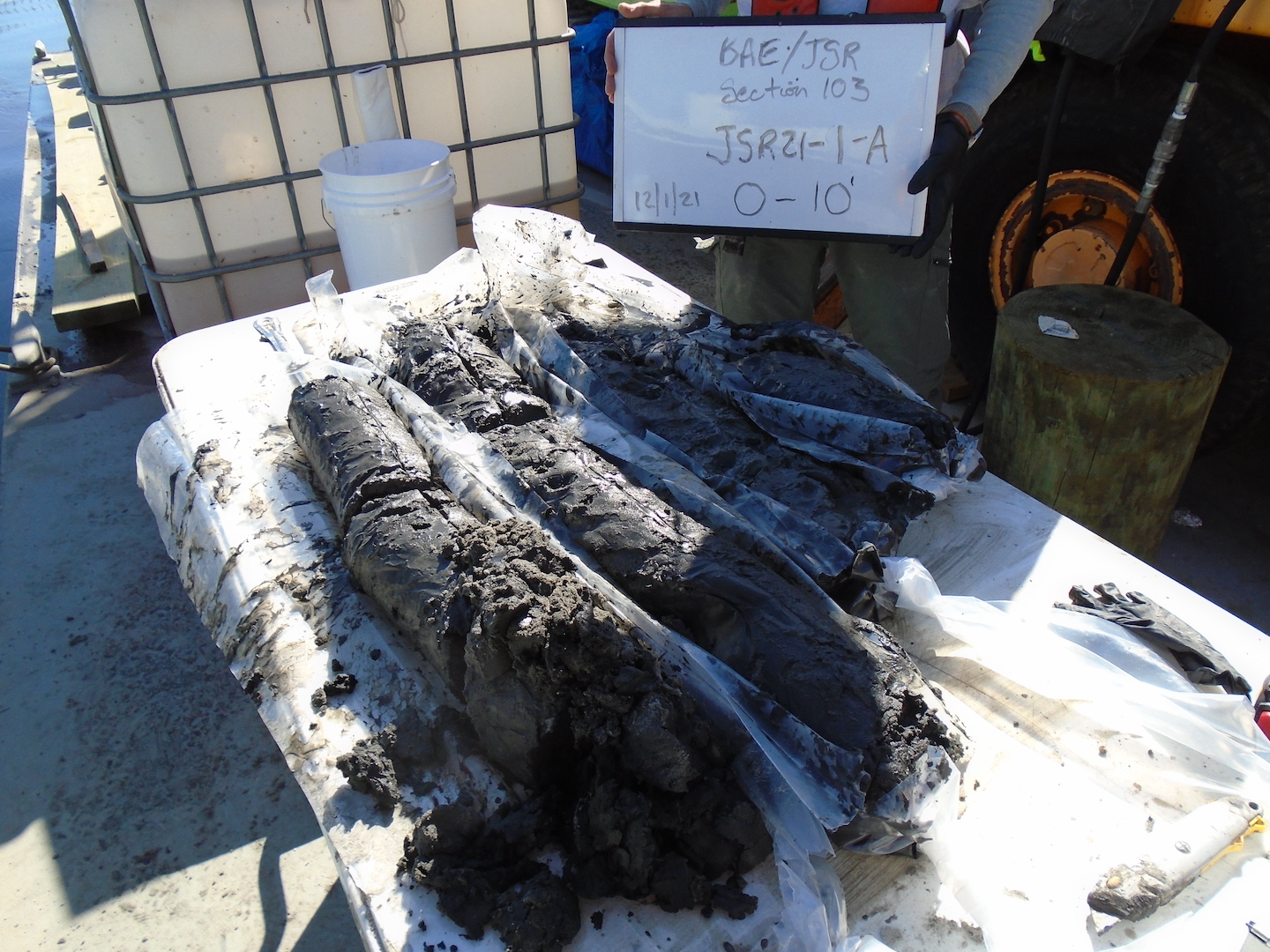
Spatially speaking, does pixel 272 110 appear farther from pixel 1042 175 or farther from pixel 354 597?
pixel 1042 175

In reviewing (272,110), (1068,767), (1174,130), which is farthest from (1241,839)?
(272,110)

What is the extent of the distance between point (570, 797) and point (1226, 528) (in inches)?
93.7

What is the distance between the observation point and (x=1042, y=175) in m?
2.21

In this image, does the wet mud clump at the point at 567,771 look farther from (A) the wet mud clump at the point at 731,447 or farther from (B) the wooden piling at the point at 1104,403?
(B) the wooden piling at the point at 1104,403

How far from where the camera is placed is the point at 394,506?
51.4 inches

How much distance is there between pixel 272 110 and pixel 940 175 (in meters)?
2.06

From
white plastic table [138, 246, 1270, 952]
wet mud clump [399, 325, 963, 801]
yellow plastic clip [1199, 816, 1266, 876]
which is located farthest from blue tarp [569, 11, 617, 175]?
yellow plastic clip [1199, 816, 1266, 876]

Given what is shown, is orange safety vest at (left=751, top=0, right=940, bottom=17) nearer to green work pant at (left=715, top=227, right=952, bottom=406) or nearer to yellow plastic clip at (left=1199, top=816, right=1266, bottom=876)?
green work pant at (left=715, top=227, right=952, bottom=406)

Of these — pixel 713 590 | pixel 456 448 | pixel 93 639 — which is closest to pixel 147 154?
pixel 93 639

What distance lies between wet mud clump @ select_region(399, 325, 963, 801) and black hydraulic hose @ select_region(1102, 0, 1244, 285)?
4.97 feet

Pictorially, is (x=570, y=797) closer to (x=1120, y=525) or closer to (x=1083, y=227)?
(x=1120, y=525)

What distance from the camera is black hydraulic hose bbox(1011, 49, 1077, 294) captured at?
83.0 inches

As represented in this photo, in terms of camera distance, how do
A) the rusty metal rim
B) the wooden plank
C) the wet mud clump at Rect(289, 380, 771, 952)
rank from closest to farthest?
the wet mud clump at Rect(289, 380, 771, 952), the rusty metal rim, the wooden plank

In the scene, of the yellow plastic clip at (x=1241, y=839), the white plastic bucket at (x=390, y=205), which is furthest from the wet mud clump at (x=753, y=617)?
the white plastic bucket at (x=390, y=205)
